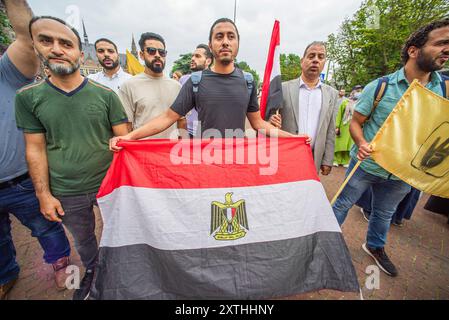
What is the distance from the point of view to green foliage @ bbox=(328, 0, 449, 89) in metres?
17.4

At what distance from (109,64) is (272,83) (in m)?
3.28

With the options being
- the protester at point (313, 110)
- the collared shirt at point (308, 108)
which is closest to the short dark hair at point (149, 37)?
the protester at point (313, 110)

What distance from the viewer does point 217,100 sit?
2023 mm

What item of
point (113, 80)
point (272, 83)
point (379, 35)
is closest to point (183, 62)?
point (379, 35)

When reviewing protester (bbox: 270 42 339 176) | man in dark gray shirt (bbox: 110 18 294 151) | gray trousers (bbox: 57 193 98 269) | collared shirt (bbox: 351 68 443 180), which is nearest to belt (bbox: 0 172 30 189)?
gray trousers (bbox: 57 193 98 269)

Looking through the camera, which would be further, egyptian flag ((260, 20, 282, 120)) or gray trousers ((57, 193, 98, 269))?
egyptian flag ((260, 20, 282, 120))

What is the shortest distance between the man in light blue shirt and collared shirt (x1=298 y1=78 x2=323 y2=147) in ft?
1.69

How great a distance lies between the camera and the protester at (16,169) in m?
1.63

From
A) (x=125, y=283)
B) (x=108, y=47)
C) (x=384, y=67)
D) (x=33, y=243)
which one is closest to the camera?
(x=125, y=283)

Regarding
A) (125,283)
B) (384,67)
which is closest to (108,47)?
(125,283)

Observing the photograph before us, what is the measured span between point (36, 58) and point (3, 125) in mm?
671

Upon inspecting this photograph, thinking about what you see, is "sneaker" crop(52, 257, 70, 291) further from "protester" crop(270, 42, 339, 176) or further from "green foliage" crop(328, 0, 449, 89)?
"green foliage" crop(328, 0, 449, 89)
